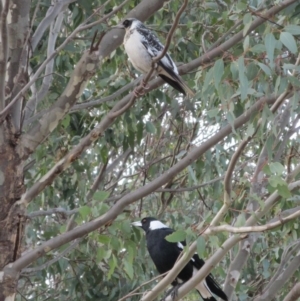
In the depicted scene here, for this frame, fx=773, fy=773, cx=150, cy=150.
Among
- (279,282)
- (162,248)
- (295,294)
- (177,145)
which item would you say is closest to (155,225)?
(162,248)

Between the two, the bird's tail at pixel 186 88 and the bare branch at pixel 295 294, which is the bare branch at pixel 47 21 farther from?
the bare branch at pixel 295 294

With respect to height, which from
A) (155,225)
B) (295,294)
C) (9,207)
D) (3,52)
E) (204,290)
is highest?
(3,52)

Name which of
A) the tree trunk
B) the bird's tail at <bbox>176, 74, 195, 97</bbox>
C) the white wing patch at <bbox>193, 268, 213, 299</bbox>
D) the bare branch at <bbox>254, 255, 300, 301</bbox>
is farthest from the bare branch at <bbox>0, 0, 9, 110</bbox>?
the white wing patch at <bbox>193, 268, 213, 299</bbox>

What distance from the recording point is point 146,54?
436cm

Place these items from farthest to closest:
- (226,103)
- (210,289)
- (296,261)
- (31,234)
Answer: (31,234) < (210,289) < (296,261) < (226,103)

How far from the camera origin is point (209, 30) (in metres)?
4.01

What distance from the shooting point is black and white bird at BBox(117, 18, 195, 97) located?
3.78 m

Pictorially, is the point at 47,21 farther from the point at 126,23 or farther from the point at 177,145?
the point at 177,145

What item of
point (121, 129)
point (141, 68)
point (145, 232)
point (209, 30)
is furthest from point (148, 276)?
point (209, 30)

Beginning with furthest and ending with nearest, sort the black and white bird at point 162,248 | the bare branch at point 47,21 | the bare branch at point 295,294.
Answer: the black and white bird at point 162,248 < the bare branch at point 47,21 < the bare branch at point 295,294

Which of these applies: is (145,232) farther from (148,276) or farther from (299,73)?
(299,73)

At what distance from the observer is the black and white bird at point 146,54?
3779 mm

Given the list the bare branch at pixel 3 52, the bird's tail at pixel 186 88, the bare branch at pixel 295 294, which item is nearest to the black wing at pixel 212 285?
the bare branch at pixel 295 294

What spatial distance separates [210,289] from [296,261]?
18.9 inches
